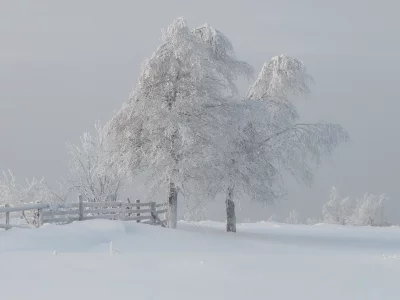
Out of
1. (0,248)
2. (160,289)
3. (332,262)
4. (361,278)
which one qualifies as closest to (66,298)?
(160,289)

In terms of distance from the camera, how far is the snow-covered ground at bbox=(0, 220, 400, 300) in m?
12.8

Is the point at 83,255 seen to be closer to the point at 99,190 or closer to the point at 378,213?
the point at 99,190

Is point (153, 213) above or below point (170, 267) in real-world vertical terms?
above

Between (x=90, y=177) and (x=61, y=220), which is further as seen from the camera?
(x=90, y=177)

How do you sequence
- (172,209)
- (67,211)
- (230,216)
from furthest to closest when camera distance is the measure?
(230,216)
(172,209)
(67,211)

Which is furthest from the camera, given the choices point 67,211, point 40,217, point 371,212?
point 371,212

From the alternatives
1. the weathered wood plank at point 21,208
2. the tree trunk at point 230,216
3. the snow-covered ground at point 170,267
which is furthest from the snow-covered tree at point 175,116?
the weathered wood plank at point 21,208

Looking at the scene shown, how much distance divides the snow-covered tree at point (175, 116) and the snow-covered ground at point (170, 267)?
3.67 metres

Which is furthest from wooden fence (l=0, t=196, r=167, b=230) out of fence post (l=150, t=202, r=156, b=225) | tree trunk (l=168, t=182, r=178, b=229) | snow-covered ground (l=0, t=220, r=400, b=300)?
snow-covered ground (l=0, t=220, r=400, b=300)

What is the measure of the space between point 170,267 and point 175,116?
1077 cm

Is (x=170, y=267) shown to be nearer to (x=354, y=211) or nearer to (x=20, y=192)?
(x=20, y=192)

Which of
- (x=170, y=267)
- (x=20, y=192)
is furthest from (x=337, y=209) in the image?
(x=170, y=267)

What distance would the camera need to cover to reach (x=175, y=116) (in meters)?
25.4

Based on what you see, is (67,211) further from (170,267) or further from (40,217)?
(170,267)
